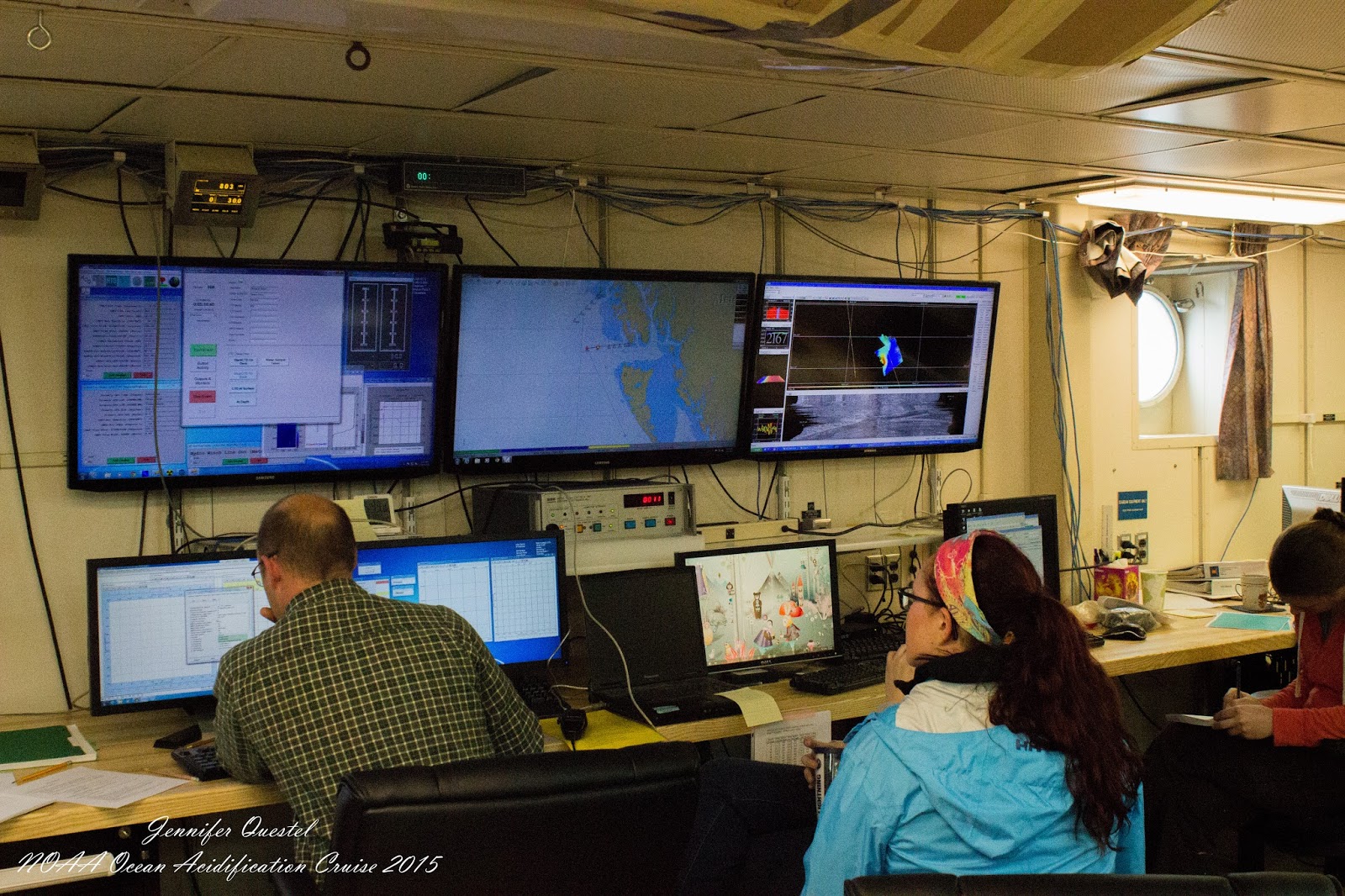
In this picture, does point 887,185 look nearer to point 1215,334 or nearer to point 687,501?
point 687,501

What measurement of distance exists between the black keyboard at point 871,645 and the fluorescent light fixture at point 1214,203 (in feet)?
5.55

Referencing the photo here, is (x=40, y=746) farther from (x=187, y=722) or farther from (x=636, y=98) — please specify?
(x=636, y=98)

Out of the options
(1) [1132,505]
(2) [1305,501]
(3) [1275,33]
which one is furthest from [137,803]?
(2) [1305,501]

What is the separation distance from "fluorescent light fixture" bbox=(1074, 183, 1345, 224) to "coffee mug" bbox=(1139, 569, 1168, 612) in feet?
4.28

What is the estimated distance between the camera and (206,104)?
252 centimetres

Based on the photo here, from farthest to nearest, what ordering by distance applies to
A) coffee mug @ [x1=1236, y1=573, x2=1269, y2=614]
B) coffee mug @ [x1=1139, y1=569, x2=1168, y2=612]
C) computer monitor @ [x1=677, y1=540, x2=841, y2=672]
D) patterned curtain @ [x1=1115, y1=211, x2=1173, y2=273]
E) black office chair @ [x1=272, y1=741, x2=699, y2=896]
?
patterned curtain @ [x1=1115, y1=211, x2=1173, y2=273] < coffee mug @ [x1=1236, y1=573, x2=1269, y2=614] < coffee mug @ [x1=1139, y1=569, x2=1168, y2=612] < computer monitor @ [x1=677, y1=540, x2=841, y2=672] < black office chair @ [x1=272, y1=741, x2=699, y2=896]

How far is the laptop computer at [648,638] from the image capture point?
3.10 metres

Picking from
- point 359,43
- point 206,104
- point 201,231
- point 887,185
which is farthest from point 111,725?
point 887,185

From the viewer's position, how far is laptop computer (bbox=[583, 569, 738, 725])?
310cm

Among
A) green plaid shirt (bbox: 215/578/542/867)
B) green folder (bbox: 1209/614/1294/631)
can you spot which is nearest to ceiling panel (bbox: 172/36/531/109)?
green plaid shirt (bbox: 215/578/542/867)

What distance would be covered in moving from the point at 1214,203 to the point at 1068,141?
1.45m

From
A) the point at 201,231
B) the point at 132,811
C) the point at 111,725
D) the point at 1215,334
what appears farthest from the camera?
the point at 1215,334

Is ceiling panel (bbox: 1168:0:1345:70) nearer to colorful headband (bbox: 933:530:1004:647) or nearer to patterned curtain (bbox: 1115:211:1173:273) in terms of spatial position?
colorful headband (bbox: 933:530:1004:647)

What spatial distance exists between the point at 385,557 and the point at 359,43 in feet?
4.36
